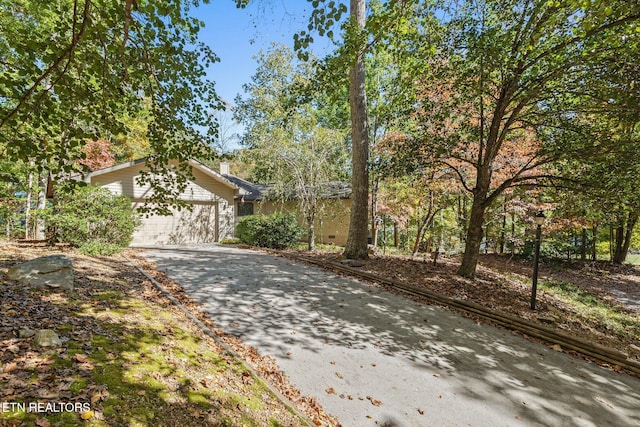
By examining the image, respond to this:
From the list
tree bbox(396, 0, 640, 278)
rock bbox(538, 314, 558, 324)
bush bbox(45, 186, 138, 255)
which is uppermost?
tree bbox(396, 0, 640, 278)

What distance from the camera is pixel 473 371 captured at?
4035 millimetres

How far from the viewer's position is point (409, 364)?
410cm

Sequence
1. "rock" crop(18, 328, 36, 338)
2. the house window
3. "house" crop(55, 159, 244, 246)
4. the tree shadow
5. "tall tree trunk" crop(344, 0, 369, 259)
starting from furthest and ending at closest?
1. the house window
2. "house" crop(55, 159, 244, 246)
3. "tall tree trunk" crop(344, 0, 369, 259)
4. "rock" crop(18, 328, 36, 338)
5. the tree shadow

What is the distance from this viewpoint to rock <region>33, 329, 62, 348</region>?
2.74 meters

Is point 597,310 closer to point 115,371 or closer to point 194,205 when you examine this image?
point 115,371

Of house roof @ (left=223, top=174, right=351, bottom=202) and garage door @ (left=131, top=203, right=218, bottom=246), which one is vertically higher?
house roof @ (left=223, top=174, right=351, bottom=202)

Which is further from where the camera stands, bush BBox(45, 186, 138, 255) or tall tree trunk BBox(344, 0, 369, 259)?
tall tree trunk BBox(344, 0, 369, 259)

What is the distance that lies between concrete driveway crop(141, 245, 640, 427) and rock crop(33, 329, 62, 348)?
2223 mm

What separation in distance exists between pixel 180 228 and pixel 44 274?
10.7 metres

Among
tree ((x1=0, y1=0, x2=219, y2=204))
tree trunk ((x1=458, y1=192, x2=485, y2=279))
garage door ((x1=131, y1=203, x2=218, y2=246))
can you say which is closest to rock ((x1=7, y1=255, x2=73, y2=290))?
tree ((x1=0, y1=0, x2=219, y2=204))

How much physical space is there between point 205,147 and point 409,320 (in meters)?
4.57

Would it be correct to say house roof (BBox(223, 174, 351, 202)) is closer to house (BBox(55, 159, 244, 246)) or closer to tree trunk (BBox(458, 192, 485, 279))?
house (BBox(55, 159, 244, 246))

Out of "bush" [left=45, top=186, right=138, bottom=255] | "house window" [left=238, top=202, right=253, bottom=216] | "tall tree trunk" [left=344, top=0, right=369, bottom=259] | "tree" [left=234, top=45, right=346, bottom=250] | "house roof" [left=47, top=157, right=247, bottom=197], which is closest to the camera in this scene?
"bush" [left=45, top=186, right=138, bottom=255]

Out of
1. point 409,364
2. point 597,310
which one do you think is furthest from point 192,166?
point 597,310
